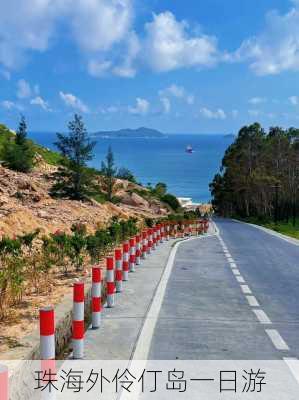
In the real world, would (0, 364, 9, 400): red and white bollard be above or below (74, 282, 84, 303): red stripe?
below

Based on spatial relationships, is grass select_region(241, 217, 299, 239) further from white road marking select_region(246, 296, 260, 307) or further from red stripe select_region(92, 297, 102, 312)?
red stripe select_region(92, 297, 102, 312)

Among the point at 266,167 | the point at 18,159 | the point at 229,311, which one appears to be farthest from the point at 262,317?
the point at 266,167

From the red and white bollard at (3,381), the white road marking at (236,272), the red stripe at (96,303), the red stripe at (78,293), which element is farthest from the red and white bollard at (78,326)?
the white road marking at (236,272)

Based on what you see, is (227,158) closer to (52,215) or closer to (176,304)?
(52,215)

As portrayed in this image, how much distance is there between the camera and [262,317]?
9.06m

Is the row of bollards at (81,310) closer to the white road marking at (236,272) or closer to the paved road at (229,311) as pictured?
the paved road at (229,311)

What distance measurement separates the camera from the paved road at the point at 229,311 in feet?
23.5

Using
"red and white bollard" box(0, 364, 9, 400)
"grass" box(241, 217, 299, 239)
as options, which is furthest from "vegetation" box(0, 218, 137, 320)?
"grass" box(241, 217, 299, 239)

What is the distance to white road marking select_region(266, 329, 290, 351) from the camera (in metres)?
7.32

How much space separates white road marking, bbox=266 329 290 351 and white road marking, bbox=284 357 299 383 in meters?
0.45

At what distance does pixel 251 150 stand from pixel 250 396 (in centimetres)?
7024

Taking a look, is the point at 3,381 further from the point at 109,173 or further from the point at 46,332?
the point at 109,173

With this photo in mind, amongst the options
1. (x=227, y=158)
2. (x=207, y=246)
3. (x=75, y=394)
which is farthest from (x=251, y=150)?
(x=75, y=394)

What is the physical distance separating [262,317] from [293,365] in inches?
98.4
